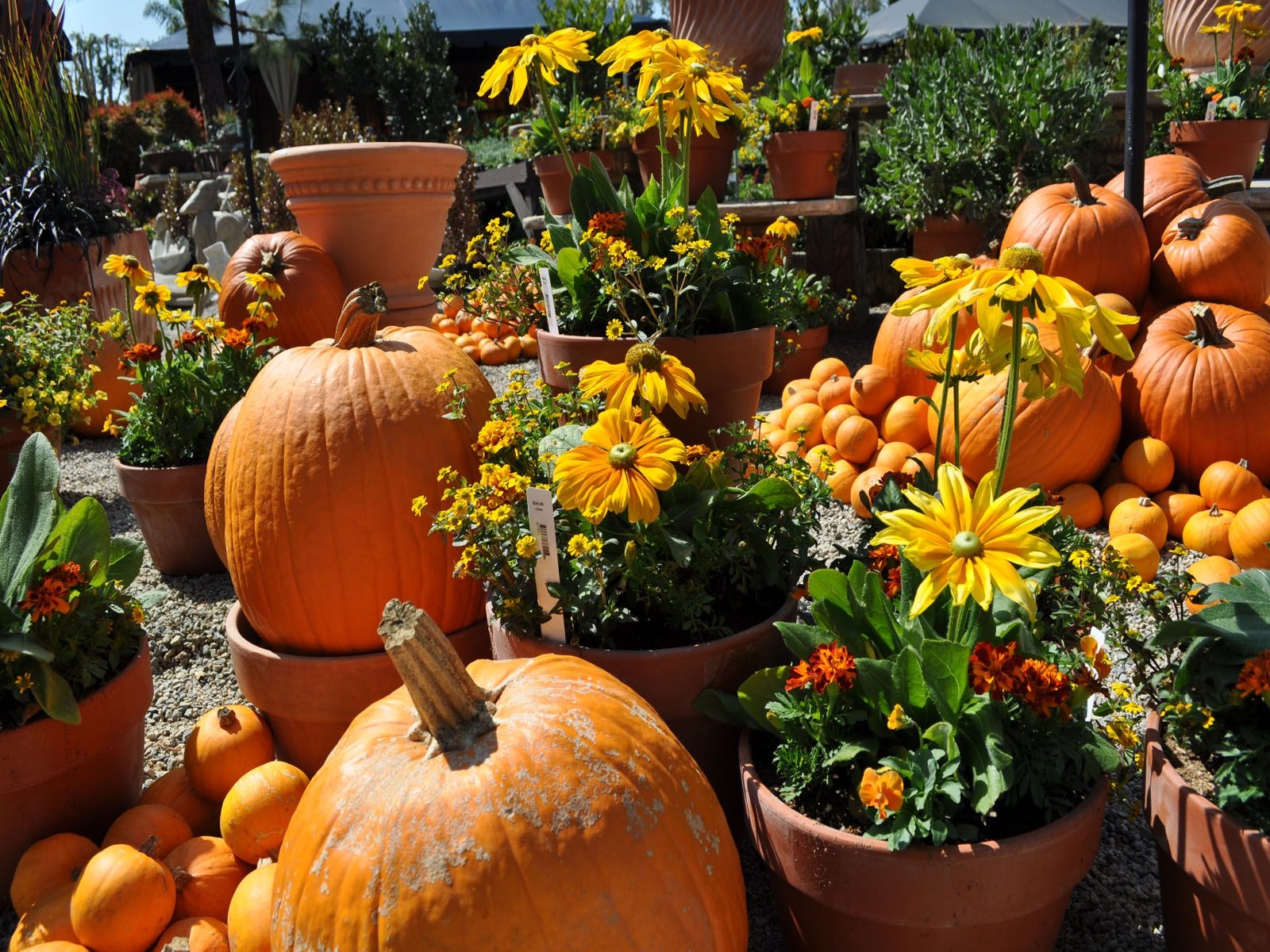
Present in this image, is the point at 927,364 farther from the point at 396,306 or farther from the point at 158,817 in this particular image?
the point at 396,306

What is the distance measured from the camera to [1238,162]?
4.94m

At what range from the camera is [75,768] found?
6.26 ft

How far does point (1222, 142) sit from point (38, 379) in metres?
5.40

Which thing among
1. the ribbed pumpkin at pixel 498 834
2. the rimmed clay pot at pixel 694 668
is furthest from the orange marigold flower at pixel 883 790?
the rimmed clay pot at pixel 694 668

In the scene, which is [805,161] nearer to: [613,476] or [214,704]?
[214,704]

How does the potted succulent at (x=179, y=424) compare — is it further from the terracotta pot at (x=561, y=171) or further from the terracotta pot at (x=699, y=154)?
the terracotta pot at (x=699, y=154)

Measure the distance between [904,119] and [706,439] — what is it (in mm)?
4285

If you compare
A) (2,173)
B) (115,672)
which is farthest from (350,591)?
(2,173)

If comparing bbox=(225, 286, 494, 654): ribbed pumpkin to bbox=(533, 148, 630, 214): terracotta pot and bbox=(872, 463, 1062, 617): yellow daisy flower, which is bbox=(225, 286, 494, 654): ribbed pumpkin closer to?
bbox=(872, 463, 1062, 617): yellow daisy flower

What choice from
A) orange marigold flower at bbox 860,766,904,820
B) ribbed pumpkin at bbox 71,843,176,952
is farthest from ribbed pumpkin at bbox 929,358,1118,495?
ribbed pumpkin at bbox 71,843,176,952

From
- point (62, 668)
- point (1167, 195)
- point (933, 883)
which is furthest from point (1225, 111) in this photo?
point (62, 668)

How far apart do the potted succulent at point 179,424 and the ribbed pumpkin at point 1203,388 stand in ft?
9.98

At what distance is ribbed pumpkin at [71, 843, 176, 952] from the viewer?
1.62 m

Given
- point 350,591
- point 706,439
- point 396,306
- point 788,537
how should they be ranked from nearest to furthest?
point 788,537
point 350,591
point 706,439
point 396,306
